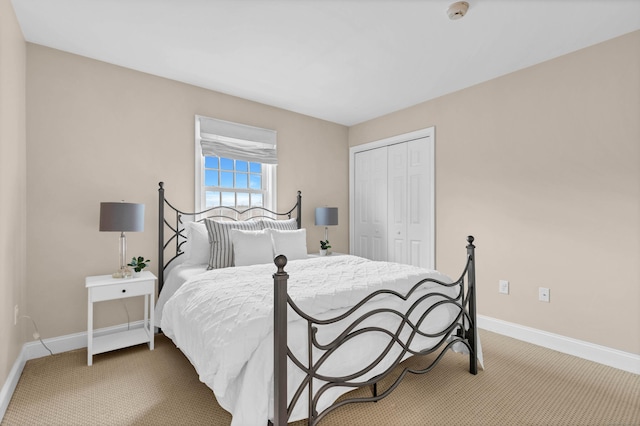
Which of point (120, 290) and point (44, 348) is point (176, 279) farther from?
point (44, 348)

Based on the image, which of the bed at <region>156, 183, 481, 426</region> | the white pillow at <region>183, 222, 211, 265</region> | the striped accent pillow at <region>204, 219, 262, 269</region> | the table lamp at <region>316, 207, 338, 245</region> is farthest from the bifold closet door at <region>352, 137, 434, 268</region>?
the white pillow at <region>183, 222, 211, 265</region>

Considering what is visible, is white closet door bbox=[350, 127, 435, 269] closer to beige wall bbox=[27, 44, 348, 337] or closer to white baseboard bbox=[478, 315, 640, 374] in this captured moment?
white baseboard bbox=[478, 315, 640, 374]

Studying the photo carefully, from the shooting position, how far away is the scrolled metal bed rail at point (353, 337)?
142cm

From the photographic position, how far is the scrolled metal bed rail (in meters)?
1.42

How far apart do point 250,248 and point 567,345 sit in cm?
297

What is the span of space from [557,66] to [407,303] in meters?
2.66

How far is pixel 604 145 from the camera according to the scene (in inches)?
104

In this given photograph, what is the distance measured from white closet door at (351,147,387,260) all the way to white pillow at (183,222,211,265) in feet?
8.19

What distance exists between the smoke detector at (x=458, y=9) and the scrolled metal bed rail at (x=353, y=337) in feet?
5.28

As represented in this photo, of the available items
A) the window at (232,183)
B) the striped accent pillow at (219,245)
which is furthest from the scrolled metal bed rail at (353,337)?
the window at (232,183)

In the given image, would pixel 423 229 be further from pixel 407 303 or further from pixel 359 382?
pixel 359 382

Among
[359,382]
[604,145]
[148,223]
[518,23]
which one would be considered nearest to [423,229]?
[604,145]

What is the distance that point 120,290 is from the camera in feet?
8.59

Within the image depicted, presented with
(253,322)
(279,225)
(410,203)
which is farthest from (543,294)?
(253,322)
